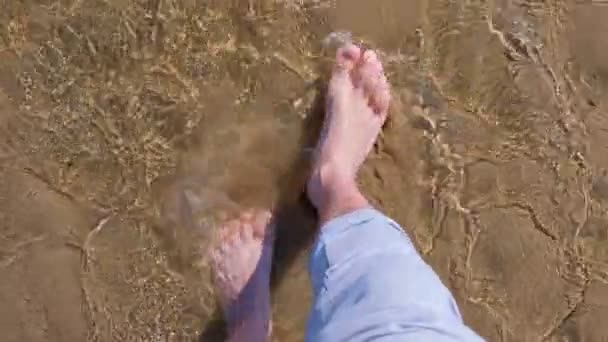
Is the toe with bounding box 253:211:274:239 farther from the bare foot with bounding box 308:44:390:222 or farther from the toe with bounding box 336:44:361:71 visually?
the toe with bounding box 336:44:361:71

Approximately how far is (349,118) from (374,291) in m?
0.65

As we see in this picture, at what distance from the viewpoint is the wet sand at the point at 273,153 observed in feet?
7.42

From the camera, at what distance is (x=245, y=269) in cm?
232

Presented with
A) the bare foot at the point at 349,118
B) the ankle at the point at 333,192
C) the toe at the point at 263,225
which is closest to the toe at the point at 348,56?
the bare foot at the point at 349,118

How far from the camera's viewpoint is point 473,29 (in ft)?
7.62

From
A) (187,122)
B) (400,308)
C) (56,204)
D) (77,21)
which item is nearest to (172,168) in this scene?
(187,122)

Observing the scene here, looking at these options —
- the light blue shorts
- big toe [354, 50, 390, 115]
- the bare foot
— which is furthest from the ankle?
big toe [354, 50, 390, 115]

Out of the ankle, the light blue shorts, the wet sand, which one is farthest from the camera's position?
the wet sand

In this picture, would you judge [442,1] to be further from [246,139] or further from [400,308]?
[400,308]

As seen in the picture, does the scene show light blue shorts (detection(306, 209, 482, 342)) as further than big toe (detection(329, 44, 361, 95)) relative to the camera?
No

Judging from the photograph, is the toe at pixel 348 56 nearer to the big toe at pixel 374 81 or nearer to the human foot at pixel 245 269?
the big toe at pixel 374 81

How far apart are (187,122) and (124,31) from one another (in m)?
0.31

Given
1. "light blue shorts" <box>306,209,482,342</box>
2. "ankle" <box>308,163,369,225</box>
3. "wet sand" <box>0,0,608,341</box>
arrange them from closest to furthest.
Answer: "light blue shorts" <box>306,209,482,342</box>
"ankle" <box>308,163,369,225</box>
"wet sand" <box>0,0,608,341</box>

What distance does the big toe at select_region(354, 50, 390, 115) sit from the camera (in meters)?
2.28
